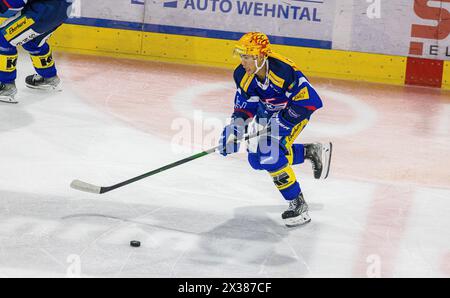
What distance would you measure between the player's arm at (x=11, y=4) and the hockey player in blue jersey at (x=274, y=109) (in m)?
2.63

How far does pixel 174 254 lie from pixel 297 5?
4.80m

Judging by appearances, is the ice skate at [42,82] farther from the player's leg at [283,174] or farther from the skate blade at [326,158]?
the player's leg at [283,174]

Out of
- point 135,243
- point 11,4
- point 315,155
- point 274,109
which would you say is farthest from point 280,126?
point 11,4

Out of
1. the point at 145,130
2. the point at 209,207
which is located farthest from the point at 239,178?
the point at 145,130

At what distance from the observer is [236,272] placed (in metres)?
4.62

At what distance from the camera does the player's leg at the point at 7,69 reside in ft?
24.4

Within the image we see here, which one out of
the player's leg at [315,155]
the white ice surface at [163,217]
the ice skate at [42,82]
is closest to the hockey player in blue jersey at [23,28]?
the ice skate at [42,82]

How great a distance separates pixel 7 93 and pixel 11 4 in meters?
0.70

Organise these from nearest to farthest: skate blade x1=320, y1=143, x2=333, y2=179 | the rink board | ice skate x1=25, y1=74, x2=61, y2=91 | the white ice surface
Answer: the white ice surface, skate blade x1=320, y1=143, x2=333, y2=179, ice skate x1=25, y1=74, x2=61, y2=91, the rink board

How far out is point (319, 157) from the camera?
232 inches

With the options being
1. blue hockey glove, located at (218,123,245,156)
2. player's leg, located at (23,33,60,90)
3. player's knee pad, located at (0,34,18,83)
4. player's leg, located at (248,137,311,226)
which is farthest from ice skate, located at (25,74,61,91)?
player's leg, located at (248,137,311,226)

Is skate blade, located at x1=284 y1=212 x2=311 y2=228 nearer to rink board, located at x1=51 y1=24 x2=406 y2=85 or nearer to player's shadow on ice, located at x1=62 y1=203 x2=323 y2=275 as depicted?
player's shadow on ice, located at x1=62 y1=203 x2=323 y2=275

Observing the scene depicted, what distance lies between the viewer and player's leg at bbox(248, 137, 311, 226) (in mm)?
5238

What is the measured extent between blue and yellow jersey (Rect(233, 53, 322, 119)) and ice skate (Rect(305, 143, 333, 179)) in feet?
1.61
